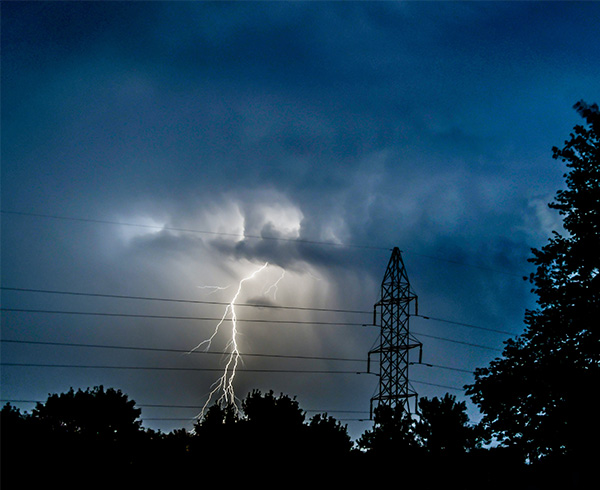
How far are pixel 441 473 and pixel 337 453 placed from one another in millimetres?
6453

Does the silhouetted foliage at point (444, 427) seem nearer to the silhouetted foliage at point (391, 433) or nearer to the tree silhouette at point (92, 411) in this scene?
the silhouetted foliage at point (391, 433)

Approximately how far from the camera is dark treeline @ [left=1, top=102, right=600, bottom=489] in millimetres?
17219

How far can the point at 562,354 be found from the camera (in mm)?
17625

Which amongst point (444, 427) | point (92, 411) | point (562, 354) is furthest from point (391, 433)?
point (92, 411)

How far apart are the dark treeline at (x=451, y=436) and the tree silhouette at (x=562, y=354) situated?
4cm

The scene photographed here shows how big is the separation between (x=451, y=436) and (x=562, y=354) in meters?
20.1

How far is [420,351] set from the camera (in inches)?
1457

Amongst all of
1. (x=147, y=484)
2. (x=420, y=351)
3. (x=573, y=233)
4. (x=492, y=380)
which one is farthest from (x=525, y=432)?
(x=420, y=351)

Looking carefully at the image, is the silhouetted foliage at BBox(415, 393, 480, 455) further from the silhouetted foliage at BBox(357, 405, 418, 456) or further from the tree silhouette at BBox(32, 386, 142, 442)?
the tree silhouette at BBox(32, 386, 142, 442)

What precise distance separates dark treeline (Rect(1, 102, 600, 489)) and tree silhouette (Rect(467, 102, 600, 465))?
0.12ft

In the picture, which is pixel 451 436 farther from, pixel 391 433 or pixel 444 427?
pixel 391 433

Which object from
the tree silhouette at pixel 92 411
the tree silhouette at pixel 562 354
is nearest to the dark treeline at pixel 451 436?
the tree silhouette at pixel 562 354

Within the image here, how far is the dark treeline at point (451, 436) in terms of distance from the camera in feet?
56.5

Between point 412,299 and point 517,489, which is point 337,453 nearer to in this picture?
point 517,489
